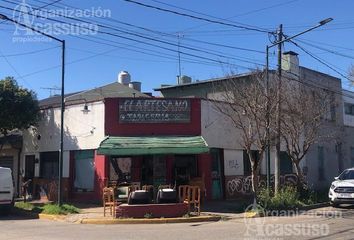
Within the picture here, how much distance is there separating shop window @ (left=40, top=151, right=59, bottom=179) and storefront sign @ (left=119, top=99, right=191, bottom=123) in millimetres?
5210

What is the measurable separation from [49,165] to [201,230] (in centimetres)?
1422

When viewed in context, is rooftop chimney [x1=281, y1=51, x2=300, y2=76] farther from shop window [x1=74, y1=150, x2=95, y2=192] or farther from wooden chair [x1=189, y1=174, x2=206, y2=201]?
shop window [x1=74, y1=150, x2=95, y2=192]

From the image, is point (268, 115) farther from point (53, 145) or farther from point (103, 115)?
point (53, 145)

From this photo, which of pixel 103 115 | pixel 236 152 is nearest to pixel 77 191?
pixel 103 115

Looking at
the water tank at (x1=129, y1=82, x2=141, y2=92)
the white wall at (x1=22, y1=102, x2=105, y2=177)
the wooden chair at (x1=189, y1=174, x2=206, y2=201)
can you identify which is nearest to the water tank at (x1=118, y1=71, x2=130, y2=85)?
the water tank at (x1=129, y1=82, x2=141, y2=92)

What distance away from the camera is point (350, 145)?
121ft

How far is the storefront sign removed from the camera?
23.8 metres

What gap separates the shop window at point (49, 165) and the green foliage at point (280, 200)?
11.1 meters

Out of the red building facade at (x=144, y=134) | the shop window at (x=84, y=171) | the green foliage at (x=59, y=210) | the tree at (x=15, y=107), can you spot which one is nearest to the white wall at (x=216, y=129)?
the red building facade at (x=144, y=134)

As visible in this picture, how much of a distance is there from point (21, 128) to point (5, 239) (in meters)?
14.0

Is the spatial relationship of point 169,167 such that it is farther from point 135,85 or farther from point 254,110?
point 135,85

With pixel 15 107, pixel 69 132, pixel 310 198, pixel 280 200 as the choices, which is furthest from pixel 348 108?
pixel 15 107

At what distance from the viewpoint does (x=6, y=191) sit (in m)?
21.1

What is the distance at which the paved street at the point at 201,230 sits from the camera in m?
13.6
